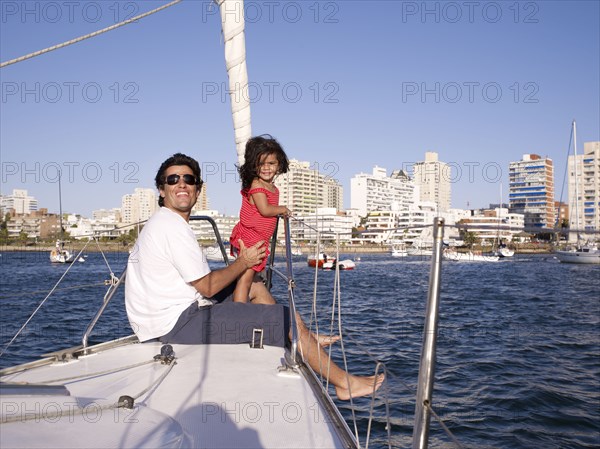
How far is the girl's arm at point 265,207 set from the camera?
360 centimetres

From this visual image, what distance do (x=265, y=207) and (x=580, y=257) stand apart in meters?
59.0

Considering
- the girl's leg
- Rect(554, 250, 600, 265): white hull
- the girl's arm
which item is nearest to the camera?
the girl's leg

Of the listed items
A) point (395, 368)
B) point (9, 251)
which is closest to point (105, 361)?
point (395, 368)

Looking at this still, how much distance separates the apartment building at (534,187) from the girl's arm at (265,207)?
156m

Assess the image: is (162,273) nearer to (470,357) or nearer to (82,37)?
(82,37)

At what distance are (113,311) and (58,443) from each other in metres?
13.5

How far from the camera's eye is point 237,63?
443 cm

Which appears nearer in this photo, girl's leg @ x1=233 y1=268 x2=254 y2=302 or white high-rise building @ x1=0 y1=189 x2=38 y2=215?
girl's leg @ x1=233 y1=268 x2=254 y2=302

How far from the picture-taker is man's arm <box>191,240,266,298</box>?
2.74 m

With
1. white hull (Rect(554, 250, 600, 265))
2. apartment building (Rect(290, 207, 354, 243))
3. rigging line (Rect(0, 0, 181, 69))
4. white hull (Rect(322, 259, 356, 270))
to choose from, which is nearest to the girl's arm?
apartment building (Rect(290, 207, 354, 243))

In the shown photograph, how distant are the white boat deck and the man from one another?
0.10m

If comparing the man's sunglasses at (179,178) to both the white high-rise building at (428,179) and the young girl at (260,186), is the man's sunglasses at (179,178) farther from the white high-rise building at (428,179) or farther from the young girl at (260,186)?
the white high-rise building at (428,179)

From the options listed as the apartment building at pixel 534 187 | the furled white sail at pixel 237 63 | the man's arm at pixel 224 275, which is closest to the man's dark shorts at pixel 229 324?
the man's arm at pixel 224 275

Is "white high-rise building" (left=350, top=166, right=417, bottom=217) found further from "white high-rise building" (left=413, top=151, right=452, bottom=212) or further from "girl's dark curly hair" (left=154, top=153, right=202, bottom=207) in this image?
"girl's dark curly hair" (left=154, top=153, right=202, bottom=207)
